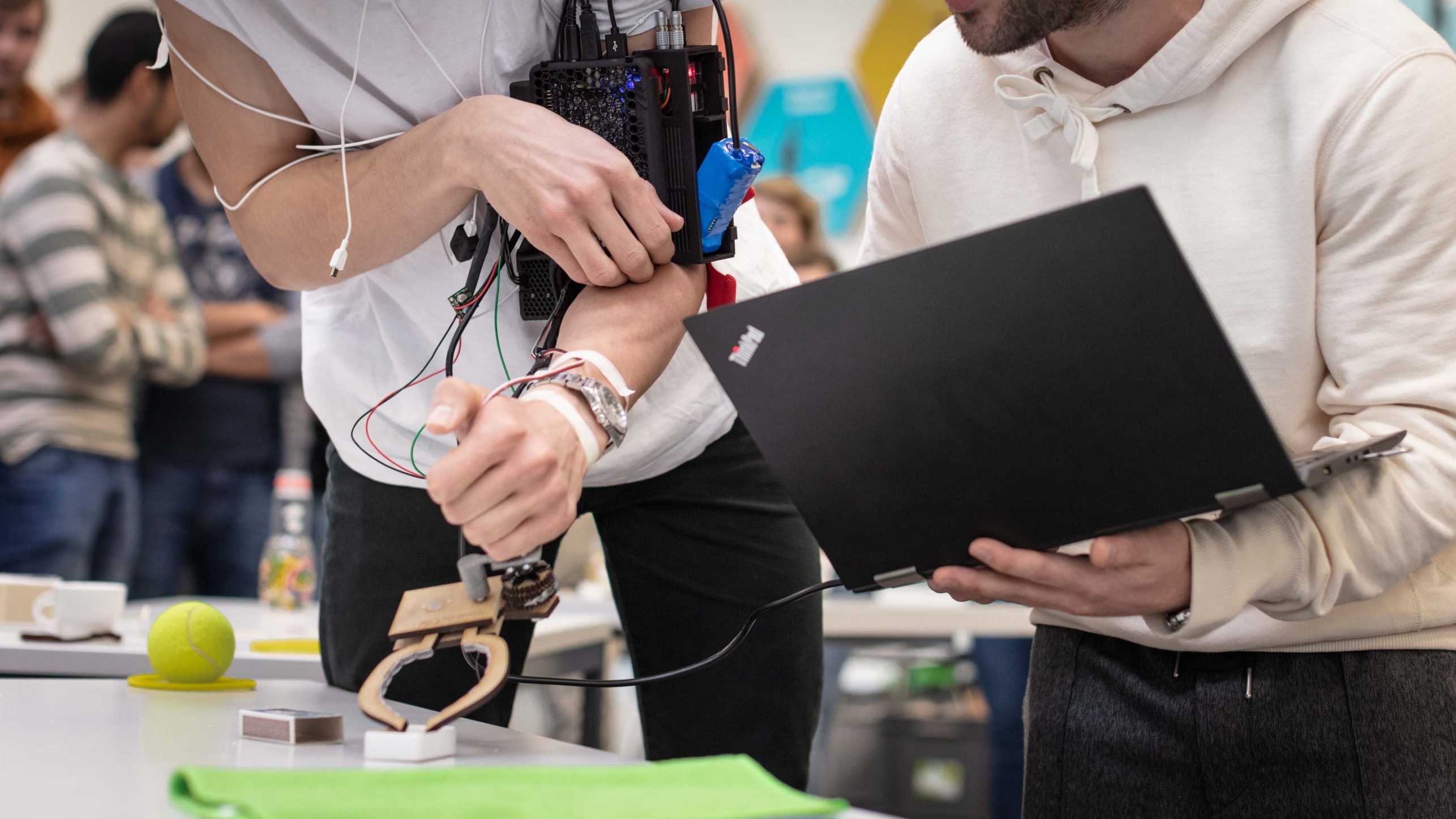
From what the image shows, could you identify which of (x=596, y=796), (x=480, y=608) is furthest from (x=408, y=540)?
(x=596, y=796)

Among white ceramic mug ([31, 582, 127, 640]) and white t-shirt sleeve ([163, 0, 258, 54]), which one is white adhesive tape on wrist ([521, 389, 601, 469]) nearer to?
white t-shirt sleeve ([163, 0, 258, 54])

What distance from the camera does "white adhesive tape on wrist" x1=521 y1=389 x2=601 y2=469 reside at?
2.74 feet

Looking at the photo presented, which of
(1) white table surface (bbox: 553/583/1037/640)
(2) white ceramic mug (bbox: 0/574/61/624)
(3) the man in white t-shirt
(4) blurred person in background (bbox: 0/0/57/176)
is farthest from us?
(4) blurred person in background (bbox: 0/0/57/176)

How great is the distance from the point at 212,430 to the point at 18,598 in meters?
1.73

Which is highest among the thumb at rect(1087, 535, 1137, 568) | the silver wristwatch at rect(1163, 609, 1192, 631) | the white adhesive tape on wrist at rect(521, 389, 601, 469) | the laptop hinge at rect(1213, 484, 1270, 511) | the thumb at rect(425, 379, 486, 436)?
the thumb at rect(425, 379, 486, 436)

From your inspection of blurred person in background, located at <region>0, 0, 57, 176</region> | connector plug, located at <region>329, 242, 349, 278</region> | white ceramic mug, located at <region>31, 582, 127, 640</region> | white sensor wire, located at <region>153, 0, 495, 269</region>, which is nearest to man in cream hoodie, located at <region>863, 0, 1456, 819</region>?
white sensor wire, located at <region>153, 0, 495, 269</region>

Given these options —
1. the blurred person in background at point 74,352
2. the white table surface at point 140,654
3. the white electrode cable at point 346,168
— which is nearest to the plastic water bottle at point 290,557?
the white table surface at point 140,654

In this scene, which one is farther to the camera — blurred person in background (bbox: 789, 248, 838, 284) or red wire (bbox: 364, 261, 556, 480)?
blurred person in background (bbox: 789, 248, 838, 284)

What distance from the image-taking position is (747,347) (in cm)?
80

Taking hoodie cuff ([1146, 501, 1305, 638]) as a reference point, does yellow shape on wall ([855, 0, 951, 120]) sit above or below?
above

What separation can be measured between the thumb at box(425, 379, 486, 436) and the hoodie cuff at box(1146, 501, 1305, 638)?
1.58 feet

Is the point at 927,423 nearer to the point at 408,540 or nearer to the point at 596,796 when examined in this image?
the point at 596,796

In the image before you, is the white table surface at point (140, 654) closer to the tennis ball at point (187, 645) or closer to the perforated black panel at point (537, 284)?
the tennis ball at point (187, 645)

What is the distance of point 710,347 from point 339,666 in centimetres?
54
